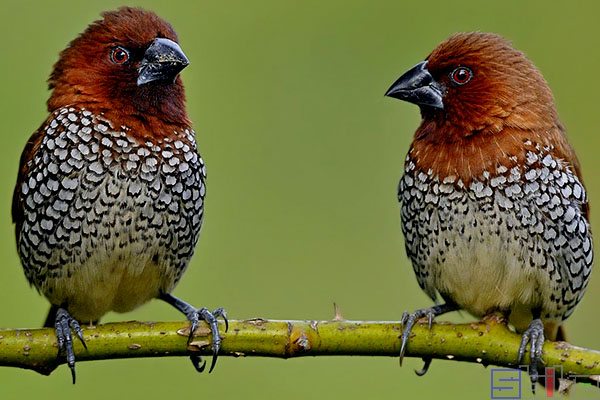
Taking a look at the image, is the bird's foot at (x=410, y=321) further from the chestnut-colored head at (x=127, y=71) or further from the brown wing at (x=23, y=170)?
the brown wing at (x=23, y=170)

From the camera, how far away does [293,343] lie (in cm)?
396

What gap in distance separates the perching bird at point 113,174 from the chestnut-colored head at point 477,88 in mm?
1025

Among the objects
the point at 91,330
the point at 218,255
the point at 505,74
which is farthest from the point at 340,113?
the point at 91,330

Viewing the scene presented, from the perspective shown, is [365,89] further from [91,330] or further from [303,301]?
[91,330]

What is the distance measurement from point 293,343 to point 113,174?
119cm

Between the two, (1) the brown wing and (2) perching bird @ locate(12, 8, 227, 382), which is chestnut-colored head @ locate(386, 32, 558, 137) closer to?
(2) perching bird @ locate(12, 8, 227, 382)

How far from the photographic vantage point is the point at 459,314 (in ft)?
16.7

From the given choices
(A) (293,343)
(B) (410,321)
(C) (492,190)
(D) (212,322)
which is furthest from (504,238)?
(D) (212,322)

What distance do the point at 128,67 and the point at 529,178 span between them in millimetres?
1823

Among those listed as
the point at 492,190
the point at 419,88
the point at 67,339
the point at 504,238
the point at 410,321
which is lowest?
the point at 67,339

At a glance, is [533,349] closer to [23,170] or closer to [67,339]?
[67,339]

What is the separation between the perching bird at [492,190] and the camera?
455 cm

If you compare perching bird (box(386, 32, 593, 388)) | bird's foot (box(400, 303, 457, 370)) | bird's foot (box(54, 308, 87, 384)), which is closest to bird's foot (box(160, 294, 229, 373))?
bird's foot (box(54, 308, 87, 384))

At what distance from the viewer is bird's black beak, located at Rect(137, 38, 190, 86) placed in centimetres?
454
